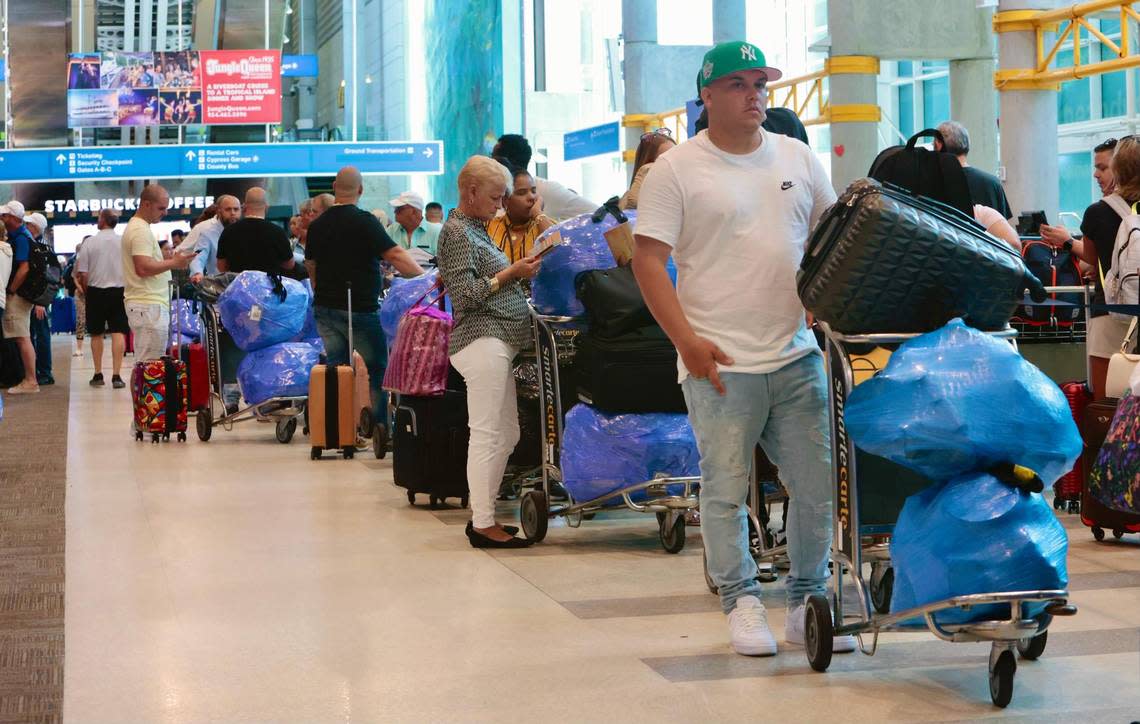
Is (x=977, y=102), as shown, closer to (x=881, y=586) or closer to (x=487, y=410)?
(x=487, y=410)

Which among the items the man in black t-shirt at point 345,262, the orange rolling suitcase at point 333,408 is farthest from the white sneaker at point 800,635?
the orange rolling suitcase at point 333,408

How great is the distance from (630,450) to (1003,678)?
7.69ft

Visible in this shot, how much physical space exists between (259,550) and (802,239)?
288cm

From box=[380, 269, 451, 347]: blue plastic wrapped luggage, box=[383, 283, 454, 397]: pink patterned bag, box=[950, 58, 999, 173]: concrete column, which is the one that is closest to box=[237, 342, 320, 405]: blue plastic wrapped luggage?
box=[380, 269, 451, 347]: blue plastic wrapped luggage

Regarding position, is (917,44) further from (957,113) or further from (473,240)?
(473,240)

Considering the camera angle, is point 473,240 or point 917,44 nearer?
point 473,240

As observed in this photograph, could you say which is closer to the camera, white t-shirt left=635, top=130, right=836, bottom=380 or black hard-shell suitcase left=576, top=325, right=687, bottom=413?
white t-shirt left=635, top=130, right=836, bottom=380

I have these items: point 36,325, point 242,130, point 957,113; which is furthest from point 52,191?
point 957,113

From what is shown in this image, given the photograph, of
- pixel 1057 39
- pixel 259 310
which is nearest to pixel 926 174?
pixel 259 310

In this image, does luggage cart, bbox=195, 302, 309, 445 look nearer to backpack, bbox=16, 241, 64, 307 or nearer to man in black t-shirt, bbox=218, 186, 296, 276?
man in black t-shirt, bbox=218, 186, 296, 276

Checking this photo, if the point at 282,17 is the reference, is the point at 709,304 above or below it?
below

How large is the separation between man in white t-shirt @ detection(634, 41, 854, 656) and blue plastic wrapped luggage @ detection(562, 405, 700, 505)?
5.15ft

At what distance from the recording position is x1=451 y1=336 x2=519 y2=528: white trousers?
5910mm

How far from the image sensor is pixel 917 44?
1783cm
